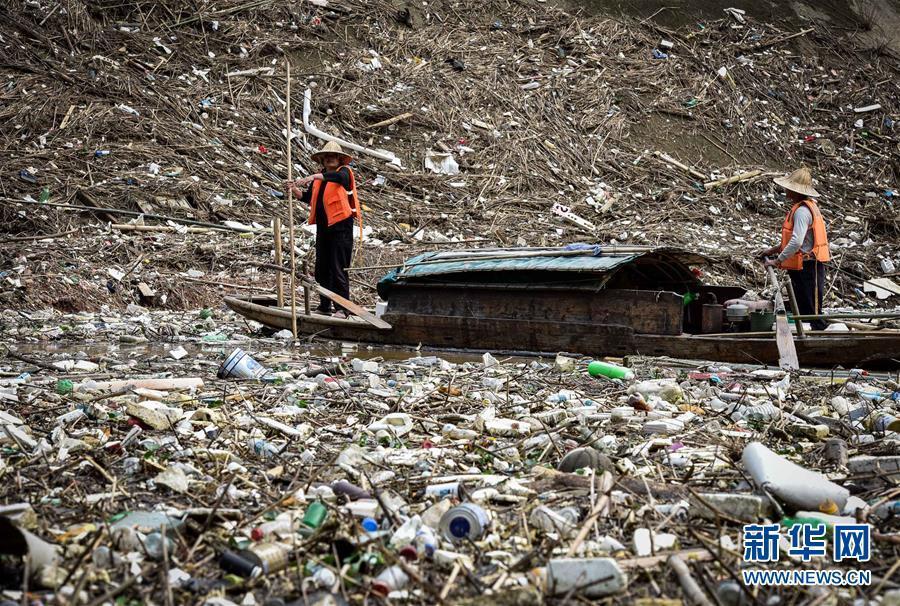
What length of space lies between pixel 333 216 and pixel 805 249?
448 centimetres

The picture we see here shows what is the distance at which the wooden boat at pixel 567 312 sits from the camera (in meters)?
6.93

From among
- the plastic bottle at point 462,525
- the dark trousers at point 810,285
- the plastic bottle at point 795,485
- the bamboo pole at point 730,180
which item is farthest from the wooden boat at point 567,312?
the bamboo pole at point 730,180

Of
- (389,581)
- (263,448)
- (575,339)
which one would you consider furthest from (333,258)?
(389,581)

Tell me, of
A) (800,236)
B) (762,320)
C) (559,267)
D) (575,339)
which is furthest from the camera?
(800,236)

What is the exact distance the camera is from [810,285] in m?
7.89

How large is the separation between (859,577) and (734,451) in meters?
1.33

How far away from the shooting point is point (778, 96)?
62.4 ft

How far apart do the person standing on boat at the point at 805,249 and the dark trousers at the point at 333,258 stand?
404 cm

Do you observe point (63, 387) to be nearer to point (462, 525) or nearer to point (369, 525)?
point (369, 525)

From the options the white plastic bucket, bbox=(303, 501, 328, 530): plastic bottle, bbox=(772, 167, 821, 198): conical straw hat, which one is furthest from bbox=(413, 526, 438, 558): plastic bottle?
bbox=(772, 167, 821, 198): conical straw hat

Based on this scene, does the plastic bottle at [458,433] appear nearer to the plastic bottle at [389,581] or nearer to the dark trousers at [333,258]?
the plastic bottle at [389,581]

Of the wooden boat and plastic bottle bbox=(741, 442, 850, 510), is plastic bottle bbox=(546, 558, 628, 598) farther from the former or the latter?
the wooden boat

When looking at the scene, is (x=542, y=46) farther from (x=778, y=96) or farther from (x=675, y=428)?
(x=675, y=428)

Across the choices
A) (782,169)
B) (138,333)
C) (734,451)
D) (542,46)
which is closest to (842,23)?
(782,169)
